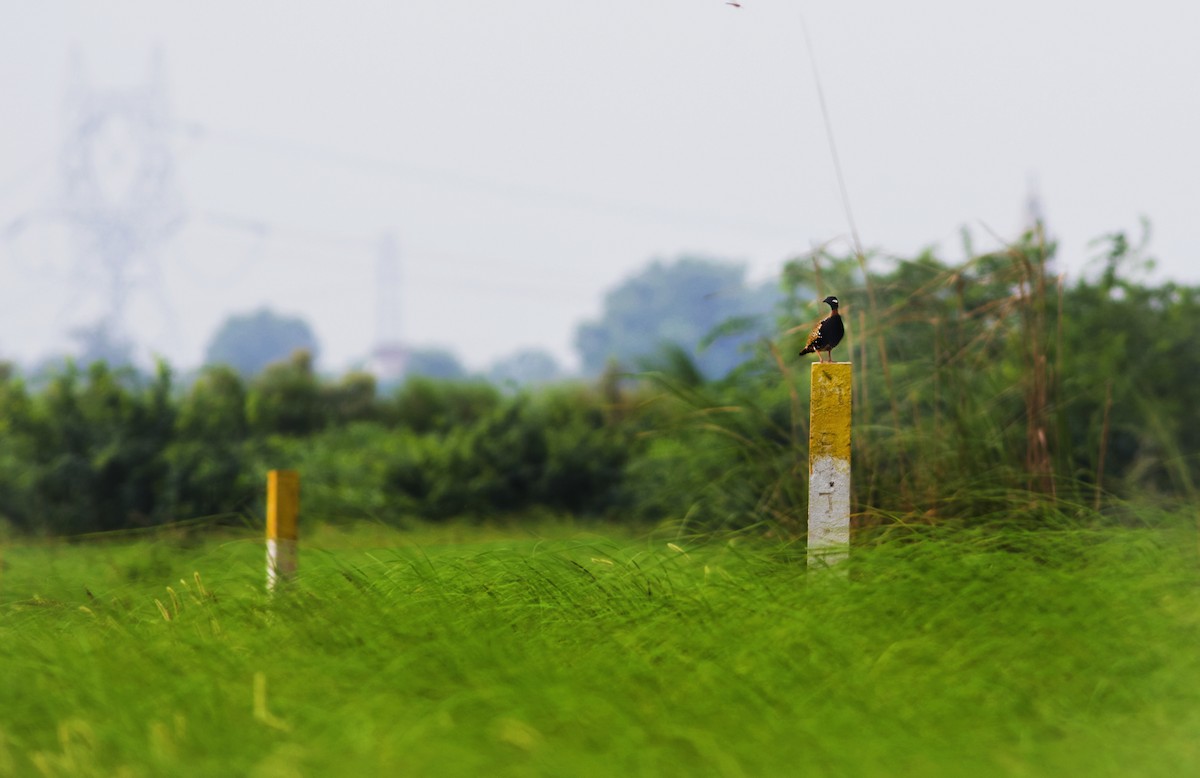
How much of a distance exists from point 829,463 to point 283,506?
111 inches

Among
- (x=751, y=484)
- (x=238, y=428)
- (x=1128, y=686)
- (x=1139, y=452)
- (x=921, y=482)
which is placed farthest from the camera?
(x=238, y=428)

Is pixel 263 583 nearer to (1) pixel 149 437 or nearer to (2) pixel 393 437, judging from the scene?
(1) pixel 149 437

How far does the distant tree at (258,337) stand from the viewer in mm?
86875

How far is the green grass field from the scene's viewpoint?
11.1ft

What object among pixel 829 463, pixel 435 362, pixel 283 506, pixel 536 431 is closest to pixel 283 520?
pixel 283 506

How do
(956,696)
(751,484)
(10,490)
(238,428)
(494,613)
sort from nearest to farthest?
(956,696) < (494,613) < (751,484) < (10,490) < (238,428)

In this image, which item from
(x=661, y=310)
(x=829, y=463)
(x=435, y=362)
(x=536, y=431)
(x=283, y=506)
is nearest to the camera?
(x=829, y=463)

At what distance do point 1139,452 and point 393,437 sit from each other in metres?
9.21

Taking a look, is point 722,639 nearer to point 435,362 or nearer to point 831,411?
point 831,411

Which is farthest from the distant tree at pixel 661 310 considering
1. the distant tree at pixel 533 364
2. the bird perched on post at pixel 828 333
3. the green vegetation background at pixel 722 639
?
the bird perched on post at pixel 828 333

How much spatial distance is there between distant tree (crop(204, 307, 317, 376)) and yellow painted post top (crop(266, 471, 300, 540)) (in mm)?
82330

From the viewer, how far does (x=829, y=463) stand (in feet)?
17.0

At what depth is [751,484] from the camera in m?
7.16

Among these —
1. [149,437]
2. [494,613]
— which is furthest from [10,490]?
[494,613]
